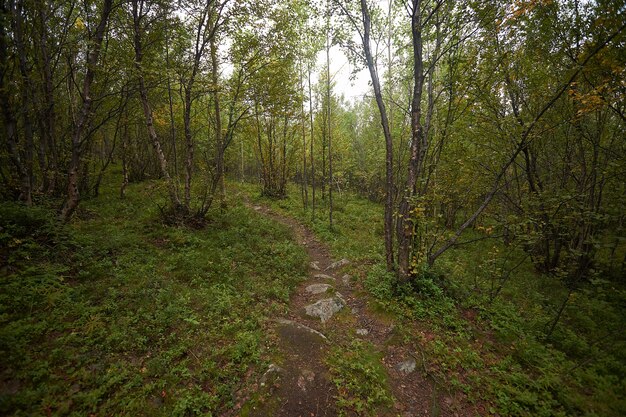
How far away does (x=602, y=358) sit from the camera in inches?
186

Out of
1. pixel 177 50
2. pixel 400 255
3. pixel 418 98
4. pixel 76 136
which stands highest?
pixel 177 50

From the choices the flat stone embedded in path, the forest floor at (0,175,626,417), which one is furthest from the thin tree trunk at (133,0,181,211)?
the flat stone embedded in path

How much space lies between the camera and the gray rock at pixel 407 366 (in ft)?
15.7

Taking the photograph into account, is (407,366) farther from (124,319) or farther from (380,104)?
(380,104)

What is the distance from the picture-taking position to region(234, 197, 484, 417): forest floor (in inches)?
157

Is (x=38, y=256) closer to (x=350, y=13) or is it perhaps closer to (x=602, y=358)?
(x=350, y=13)

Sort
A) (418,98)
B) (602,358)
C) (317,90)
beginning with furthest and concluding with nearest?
(317,90)
(418,98)
(602,358)

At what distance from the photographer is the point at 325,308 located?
21.4 ft

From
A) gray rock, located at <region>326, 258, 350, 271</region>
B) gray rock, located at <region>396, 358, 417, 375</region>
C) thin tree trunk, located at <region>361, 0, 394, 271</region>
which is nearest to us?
gray rock, located at <region>396, 358, 417, 375</region>

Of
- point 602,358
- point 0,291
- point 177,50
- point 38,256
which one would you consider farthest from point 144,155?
point 602,358

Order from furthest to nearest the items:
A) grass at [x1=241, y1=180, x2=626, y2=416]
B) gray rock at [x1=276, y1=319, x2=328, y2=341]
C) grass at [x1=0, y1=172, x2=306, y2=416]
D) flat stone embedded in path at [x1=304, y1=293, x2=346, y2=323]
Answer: flat stone embedded in path at [x1=304, y1=293, x2=346, y2=323] → gray rock at [x1=276, y1=319, x2=328, y2=341] → grass at [x1=241, y1=180, x2=626, y2=416] → grass at [x1=0, y1=172, x2=306, y2=416]

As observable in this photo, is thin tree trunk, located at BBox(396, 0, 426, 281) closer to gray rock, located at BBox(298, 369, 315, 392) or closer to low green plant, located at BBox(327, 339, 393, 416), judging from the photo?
low green plant, located at BBox(327, 339, 393, 416)

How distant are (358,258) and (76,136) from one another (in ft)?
31.6

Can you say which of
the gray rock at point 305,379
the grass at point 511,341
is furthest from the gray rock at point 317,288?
the gray rock at point 305,379
